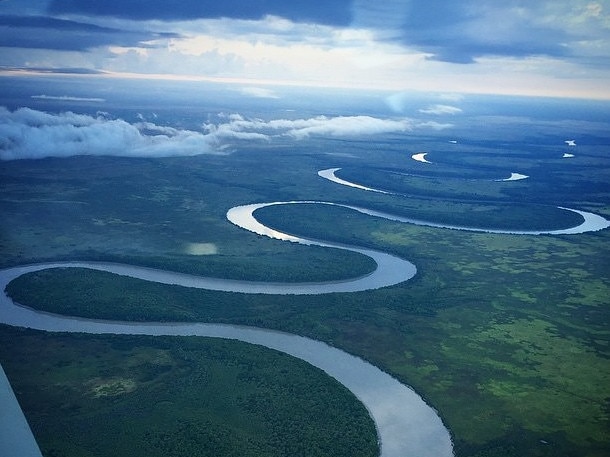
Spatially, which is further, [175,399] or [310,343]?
[310,343]

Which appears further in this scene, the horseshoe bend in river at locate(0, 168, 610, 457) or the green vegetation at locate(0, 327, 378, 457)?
the horseshoe bend in river at locate(0, 168, 610, 457)

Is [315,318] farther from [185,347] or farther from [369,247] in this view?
[369,247]

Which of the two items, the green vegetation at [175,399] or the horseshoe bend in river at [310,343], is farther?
the horseshoe bend in river at [310,343]

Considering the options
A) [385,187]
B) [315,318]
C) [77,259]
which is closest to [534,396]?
[315,318]
